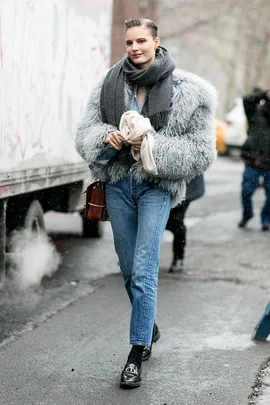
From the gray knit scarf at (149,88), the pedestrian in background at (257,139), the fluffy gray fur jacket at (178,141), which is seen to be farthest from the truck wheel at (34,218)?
the pedestrian in background at (257,139)

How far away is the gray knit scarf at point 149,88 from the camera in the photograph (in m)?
5.40

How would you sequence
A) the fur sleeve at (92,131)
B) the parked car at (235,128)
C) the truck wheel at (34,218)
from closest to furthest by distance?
1. the fur sleeve at (92,131)
2. the truck wheel at (34,218)
3. the parked car at (235,128)

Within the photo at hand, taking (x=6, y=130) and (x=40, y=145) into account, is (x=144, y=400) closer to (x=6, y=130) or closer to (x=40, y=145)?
(x=6, y=130)

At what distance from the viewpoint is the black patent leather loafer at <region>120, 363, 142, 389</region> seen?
206 inches

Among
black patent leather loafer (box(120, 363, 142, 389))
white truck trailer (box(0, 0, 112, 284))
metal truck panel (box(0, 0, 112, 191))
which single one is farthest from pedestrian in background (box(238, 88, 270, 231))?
black patent leather loafer (box(120, 363, 142, 389))

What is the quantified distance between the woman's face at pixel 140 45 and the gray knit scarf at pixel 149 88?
0.17ft

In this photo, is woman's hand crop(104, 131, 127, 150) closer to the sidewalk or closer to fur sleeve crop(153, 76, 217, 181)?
fur sleeve crop(153, 76, 217, 181)

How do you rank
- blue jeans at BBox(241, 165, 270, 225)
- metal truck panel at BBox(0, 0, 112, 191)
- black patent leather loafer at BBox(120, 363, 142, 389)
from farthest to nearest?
blue jeans at BBox(241, 165, 270, 225) < metal truck panel at BBox(0, 0, 112, 191) < black patent leather loafer at BBox(120, 363, 142, 389)

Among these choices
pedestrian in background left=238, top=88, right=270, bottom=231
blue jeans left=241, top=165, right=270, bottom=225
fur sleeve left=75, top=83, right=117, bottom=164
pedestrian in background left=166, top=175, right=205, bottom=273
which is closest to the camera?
fur sleeve left=75, top=83, right=117, bottom=164

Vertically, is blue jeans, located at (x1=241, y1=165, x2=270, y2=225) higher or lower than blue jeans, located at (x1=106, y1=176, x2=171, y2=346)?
lower

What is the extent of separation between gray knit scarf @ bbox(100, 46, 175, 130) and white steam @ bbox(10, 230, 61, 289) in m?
2.65

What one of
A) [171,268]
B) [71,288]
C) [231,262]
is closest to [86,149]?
[71,288]

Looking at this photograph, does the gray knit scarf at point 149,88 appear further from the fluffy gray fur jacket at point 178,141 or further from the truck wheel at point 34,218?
the truck wheel at point 34,218

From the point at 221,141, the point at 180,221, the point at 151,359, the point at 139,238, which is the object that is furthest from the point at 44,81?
the point at 221,141
